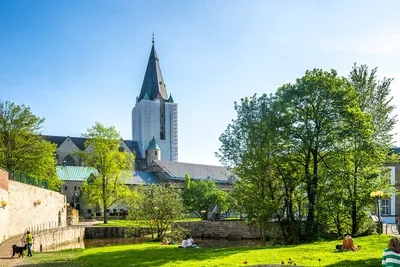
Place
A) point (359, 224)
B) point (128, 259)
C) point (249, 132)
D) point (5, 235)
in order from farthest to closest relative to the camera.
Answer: point (249, 132), point (359, 224), point (5, 235), point (128, 259)

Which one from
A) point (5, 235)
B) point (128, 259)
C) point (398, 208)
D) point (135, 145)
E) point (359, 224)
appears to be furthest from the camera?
point (135, 145)

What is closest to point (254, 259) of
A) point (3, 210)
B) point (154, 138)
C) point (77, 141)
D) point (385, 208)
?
point (3, 210)

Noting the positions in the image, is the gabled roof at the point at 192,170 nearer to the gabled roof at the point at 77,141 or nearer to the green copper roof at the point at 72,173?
the green copper roof at the point at 72,173

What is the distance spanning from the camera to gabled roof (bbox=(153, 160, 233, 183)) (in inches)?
3499

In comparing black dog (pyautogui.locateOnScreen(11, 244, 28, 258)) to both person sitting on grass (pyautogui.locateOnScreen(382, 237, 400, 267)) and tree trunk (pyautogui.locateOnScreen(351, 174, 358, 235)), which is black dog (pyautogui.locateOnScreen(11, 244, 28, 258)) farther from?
tree trunk (pyautogui.locateOnScreen(351, 174, 358, 235))

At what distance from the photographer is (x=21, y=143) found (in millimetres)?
45375

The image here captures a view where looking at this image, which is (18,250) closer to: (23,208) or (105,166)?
A: (23,208)

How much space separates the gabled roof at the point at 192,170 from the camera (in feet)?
292

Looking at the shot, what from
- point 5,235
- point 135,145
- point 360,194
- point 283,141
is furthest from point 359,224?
point 135,145

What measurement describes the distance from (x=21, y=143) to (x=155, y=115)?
74549 millimetres

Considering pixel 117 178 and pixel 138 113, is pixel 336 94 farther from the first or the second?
pixel 138 113

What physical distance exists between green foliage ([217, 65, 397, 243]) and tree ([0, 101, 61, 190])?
26784mm

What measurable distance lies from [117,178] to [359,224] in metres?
34.0

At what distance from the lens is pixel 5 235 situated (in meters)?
25.9
